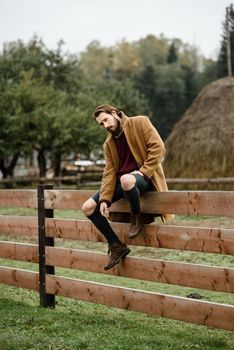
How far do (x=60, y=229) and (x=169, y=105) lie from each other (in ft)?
205

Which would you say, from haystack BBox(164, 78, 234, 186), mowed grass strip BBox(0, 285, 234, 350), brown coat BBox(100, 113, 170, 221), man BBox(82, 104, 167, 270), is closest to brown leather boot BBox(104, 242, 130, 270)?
man BBox(82, 104, 167, 270)

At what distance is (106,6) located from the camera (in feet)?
404

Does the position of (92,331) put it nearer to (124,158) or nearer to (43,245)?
(43,245)

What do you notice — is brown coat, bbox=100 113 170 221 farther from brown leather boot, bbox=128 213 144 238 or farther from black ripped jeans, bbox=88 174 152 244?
brown leather boot, bbox=128 213 144 238

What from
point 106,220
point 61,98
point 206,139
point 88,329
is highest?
point 61,98

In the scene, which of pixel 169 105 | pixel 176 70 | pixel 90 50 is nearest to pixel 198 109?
pixel 169 105

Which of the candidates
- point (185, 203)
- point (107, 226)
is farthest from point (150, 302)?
point (185, 203)

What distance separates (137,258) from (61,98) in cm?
3250

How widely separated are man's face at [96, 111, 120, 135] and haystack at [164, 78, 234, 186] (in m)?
16.5

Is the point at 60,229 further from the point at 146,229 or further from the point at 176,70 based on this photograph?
the point at 176,70

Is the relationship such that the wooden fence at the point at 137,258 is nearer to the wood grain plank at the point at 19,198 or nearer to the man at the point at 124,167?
the wood grain plank at the point at 19,198

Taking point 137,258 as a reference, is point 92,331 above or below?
below

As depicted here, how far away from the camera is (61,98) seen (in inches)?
1474

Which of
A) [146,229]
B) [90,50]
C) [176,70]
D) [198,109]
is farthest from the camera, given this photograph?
[90,50]
